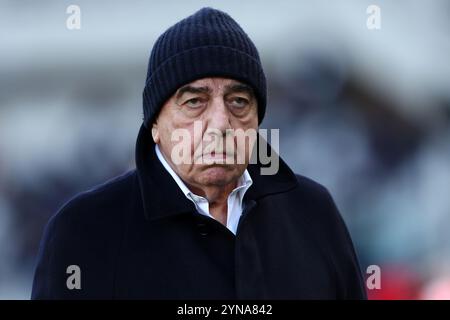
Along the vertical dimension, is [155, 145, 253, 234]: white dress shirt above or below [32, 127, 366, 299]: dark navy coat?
above

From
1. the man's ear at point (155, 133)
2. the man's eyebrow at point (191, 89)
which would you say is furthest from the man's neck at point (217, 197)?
the man's eyebrow at point (191, 89)

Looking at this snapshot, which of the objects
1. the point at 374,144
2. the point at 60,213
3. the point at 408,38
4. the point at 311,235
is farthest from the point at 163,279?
the point at 408,38

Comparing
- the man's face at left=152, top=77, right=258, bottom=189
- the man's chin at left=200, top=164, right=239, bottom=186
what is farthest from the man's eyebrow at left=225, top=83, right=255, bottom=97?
the man's chin at left=200, top=164, right=239, bottom=186

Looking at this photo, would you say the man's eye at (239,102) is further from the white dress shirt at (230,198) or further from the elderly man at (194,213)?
the white dress shirt at (230,198)

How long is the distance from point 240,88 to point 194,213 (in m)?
0.41

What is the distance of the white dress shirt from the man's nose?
0.20m

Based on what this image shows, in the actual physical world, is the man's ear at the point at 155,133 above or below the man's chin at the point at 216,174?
above

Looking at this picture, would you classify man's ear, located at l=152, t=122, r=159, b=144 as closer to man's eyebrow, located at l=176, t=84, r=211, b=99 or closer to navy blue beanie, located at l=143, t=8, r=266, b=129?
navy blue beanie, located at l=143, t=8, r=266, b=129

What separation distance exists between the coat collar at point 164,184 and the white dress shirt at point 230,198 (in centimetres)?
1

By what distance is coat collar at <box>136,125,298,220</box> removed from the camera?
2041mm

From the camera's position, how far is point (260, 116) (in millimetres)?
2295

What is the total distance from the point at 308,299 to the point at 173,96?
737 mm

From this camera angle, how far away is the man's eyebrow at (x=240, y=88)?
2111 millimetres

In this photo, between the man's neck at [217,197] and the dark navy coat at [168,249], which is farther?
the man's neck at [217,197]
